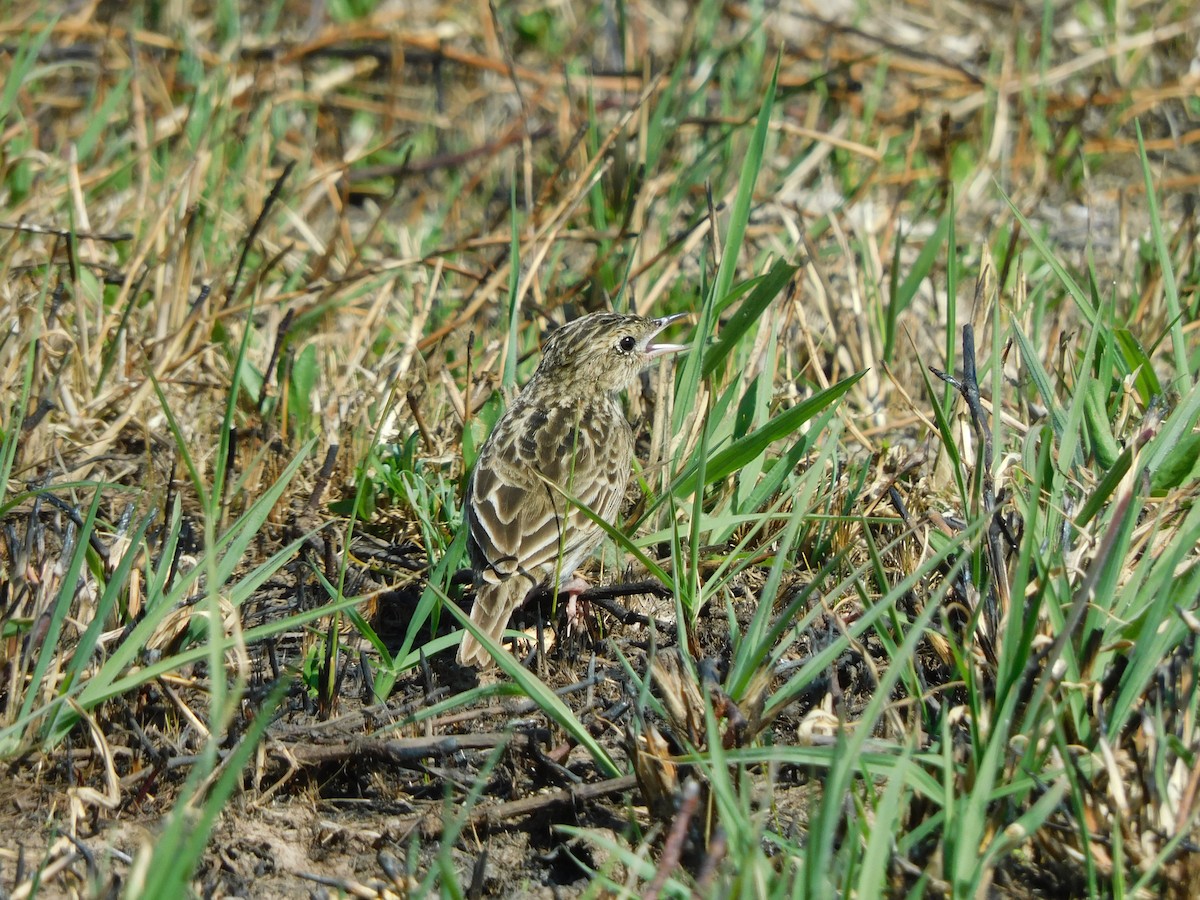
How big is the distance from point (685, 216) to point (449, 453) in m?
2.63

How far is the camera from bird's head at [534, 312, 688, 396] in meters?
5.25

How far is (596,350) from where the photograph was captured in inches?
207

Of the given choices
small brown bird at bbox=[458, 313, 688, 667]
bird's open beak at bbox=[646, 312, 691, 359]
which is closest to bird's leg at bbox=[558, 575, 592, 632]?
small brown bird at bbox=[458, 313, 688, 667]

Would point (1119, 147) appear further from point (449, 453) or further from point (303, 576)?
point (303, 576)

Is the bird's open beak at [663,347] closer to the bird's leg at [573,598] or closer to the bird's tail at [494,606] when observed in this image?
the bird's leg at [573,598]

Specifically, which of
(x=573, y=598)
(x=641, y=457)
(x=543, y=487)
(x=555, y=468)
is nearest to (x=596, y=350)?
(x=641, y=457)

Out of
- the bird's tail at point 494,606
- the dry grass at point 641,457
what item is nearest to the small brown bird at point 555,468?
the bird's tail at point 494,606

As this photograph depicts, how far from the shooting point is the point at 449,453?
16.1 ft

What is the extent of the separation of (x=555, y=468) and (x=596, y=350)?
2.46 feet

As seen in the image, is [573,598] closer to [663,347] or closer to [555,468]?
[555,468]

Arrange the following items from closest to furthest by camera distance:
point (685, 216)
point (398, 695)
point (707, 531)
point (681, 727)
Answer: point (681, 727) → point (398, 695) → point (707, 531) → point (685, 216)

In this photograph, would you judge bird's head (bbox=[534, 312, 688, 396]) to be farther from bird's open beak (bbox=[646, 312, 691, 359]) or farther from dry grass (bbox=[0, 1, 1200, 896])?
dry grass (bbox=[0, 1, 1200, 896])

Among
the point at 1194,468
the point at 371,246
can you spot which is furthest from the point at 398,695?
the point at 371,246

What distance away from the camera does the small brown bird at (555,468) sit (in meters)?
4.06
